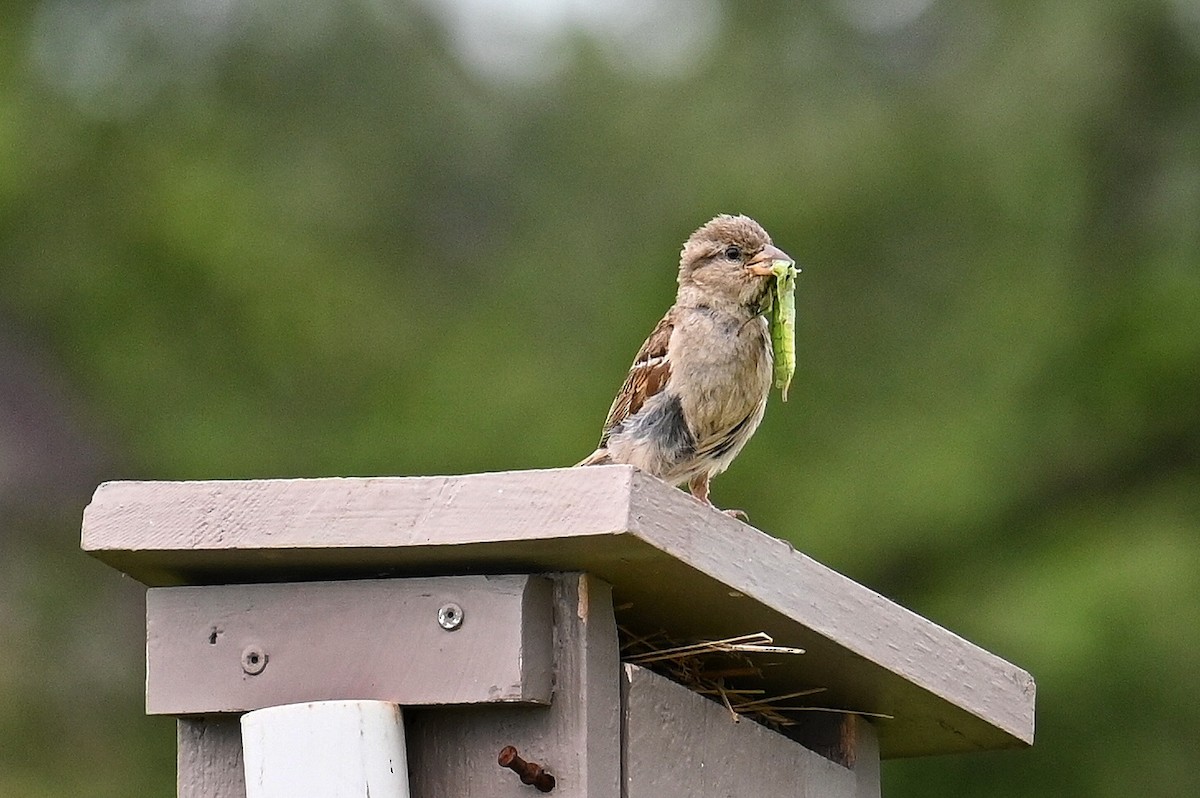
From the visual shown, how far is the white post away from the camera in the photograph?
9.25 feet

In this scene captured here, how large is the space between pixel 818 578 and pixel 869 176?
5335 millimetres

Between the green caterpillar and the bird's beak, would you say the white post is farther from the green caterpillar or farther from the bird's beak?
the bird's beak

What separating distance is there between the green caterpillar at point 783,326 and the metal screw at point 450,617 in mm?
1081

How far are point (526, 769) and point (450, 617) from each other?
24cm

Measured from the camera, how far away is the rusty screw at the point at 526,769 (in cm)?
285

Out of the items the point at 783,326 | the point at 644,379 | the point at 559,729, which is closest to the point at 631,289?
the point at 644,379

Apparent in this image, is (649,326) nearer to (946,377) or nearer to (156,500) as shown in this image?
(946,377)

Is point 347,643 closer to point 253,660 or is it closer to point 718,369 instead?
point 253,660

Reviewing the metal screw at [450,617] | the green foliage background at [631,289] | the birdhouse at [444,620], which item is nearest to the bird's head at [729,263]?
the birdhouse at [444,620]

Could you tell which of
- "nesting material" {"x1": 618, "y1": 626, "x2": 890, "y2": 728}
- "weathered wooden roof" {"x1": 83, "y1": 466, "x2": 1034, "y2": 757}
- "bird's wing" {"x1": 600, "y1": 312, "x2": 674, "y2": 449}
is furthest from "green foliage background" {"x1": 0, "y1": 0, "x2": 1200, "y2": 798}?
"weathered wooden roof" {"x1": 83, "y1": 466, "x2": 1034, "y2": 757}

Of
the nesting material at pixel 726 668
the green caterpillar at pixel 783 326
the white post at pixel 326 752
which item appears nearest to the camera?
the white post at pixel 326 752

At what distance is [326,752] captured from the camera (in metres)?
2.83

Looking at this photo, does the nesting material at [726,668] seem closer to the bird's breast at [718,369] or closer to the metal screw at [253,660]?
the metal screw at [253,660]

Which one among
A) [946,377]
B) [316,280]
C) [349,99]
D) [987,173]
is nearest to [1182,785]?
[946,377]
